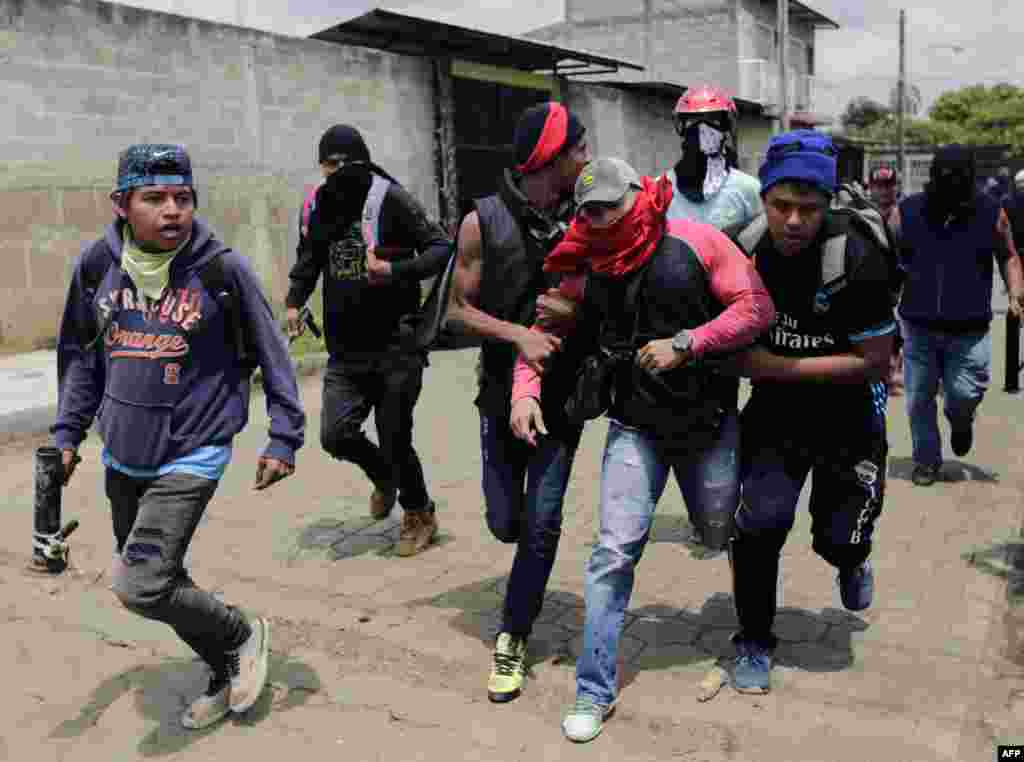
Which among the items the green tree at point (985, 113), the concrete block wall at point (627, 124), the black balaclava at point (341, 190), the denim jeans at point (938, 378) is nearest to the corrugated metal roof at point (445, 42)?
the concrete block wall at point (627, 124)

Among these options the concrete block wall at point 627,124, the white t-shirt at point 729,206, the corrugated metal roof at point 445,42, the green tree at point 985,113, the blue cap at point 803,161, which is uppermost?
the green tree at point 985,113

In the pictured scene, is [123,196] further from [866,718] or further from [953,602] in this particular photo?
[953,602]

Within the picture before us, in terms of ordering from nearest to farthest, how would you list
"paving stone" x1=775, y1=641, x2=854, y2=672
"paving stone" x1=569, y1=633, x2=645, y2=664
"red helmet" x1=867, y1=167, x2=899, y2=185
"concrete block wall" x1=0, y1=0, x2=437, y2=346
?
"paving stone" x1=775, y1=641, x2=854, y2=672, "paving stone" x1=569, y1=633, x2=645, y2=664, "red helmet" x1=867, y1=167, x2=899, y2=185, "concrete block wall" x1=0, y1=0, x2=437, y2=346

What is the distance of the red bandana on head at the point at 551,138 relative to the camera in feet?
11.6

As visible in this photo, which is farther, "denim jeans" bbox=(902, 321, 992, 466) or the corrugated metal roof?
the corrugated metal roof

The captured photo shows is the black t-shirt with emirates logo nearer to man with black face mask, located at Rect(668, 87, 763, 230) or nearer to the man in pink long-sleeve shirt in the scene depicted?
the man in pink long-sleeve shirt

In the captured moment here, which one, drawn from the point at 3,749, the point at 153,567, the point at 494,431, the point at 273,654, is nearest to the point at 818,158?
the point at 494,431

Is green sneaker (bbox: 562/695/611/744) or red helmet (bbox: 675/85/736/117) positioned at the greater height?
red helmet (bbox: 675/85/736/117)

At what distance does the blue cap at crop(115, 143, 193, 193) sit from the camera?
3197 mm

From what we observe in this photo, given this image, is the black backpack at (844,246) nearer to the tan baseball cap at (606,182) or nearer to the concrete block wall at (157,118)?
the tan baseball cap at (606,182)

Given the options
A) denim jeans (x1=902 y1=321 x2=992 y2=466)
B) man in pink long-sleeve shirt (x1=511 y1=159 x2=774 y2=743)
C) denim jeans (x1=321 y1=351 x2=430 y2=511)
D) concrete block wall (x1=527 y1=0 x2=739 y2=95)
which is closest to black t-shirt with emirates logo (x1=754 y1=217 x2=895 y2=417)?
man in pink long-sleeve shirt (x1=511 y1=159 x2=774 y2=743)

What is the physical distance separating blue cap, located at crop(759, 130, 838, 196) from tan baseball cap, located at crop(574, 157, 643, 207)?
423 millimetres

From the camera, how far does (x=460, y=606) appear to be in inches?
177

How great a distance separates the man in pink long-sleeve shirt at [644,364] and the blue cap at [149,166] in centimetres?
123
